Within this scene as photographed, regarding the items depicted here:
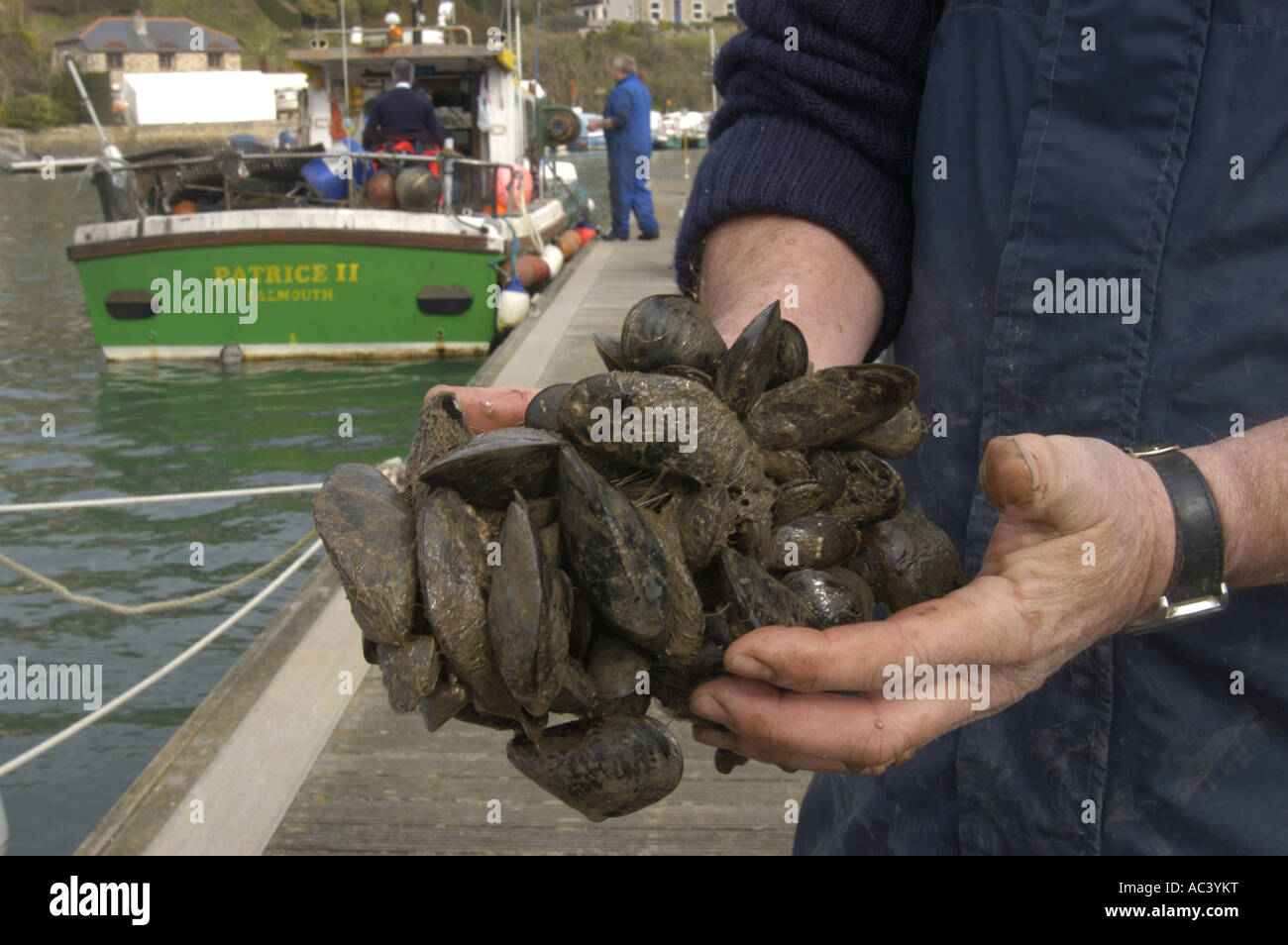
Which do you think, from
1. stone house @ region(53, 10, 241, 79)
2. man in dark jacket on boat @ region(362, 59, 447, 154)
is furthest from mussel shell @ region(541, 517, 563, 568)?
stone house @ region(53, 10, 241, 79)

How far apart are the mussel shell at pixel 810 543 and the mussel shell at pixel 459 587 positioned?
0.44 meters

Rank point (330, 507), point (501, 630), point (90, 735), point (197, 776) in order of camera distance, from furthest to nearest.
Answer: point (90, 735) < point (197, 776) < point (330, 507) < point (501, 630)

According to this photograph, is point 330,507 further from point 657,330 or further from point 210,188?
point 210,188

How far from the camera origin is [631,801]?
1.55m

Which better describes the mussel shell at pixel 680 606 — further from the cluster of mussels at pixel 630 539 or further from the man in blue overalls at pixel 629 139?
the man in blue overalls at pixel 629 139

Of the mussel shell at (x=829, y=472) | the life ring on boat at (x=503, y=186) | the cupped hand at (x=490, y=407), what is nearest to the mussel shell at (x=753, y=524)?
the mussel shell at (x=829, y=472)

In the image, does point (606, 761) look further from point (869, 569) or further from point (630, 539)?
point (869, 569)

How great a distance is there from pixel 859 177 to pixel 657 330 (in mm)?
581

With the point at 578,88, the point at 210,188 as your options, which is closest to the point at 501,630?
the point at 210,188

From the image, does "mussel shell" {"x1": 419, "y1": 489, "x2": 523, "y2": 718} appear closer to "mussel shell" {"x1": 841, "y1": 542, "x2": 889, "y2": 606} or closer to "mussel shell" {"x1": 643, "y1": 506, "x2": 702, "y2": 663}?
"mussel shell" {"x1": 643, "y1": 506, "x2": 702, "y2": 663}

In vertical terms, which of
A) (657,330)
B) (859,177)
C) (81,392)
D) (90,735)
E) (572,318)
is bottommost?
(90,735)

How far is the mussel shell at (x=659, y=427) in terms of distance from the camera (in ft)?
4.86

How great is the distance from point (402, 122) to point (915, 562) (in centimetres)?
1232

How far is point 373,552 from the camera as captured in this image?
1426 millimetres
